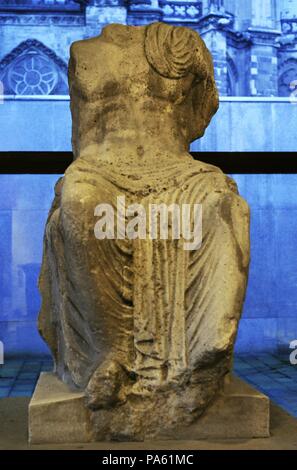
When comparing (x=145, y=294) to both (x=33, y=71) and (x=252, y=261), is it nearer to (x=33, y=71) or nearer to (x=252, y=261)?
(x=252, y=261)

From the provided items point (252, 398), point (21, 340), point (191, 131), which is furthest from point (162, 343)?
point (21, 340)

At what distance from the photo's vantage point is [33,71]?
6.11m

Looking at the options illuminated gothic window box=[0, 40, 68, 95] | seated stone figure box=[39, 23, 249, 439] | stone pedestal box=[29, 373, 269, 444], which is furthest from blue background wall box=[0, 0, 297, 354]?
stone pedestal box=[29, 373, 269, 444]

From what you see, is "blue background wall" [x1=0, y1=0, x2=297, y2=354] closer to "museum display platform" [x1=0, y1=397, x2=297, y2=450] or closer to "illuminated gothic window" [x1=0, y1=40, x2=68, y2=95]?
"illuminated gothic window" [x1=0, y1=40, x2=68, y2=95]

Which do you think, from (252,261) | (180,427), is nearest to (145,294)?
(180,427)

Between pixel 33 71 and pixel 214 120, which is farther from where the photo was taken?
pixel 214 120

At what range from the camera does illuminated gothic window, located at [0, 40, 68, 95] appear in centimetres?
612

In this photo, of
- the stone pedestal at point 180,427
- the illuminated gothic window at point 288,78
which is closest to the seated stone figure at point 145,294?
the stone pedestal at point 180,427

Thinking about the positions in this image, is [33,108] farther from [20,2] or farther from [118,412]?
[118,412]

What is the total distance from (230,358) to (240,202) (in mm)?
570

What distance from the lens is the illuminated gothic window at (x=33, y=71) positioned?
6.12 metres

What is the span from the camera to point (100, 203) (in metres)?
2.77

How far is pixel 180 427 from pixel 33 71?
4045 mm

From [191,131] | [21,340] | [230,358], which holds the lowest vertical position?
[21,340]
